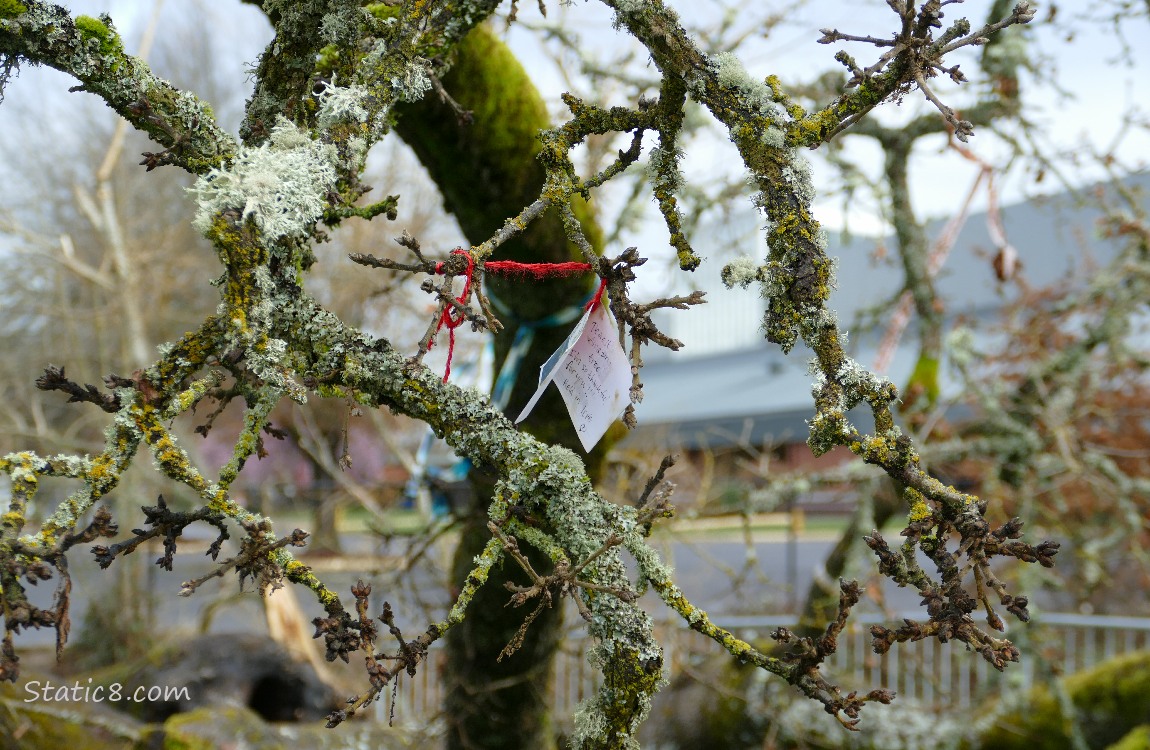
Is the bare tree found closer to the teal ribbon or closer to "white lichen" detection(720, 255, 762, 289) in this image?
"white lichen" detection(720, 255, 762, 289)

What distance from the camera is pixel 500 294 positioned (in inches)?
95.3

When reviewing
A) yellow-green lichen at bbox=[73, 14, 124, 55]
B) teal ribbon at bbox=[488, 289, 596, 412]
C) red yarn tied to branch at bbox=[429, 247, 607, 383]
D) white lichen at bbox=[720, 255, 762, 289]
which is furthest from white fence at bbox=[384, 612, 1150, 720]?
yellow-green lichen at bbox=[73, 14, 124, 55]

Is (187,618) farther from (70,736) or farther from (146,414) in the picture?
(146,414)

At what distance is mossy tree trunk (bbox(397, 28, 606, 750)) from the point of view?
7.22ft

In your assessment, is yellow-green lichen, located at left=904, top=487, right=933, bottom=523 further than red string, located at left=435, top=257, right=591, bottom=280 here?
No

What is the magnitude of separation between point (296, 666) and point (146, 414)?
4.30 m

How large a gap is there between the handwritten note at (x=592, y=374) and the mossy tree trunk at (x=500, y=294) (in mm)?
780

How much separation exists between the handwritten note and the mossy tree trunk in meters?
0.78

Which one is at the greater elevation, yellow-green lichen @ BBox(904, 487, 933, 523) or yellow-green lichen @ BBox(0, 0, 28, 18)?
yellow-green lichen @ BBox(0, 0, 28, 18)

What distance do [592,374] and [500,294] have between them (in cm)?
111

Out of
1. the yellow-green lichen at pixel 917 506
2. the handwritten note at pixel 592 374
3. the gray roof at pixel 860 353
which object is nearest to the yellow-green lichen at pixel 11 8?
the handwritten note at pixel 592 374

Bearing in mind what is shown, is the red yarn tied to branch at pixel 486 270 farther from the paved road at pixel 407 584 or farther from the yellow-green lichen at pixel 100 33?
the paved road at pixel 407 584

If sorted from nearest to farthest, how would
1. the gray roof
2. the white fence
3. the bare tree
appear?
the bare tree, the white fence, the gray roof

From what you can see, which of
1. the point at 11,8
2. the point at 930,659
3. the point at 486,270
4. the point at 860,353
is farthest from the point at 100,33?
the point at 860,353
